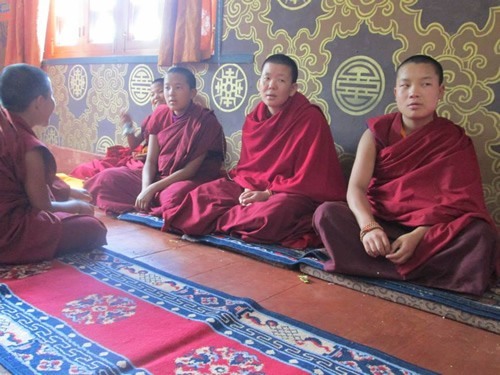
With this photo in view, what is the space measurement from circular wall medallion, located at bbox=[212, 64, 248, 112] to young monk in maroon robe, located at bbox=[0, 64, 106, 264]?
176 centimetres

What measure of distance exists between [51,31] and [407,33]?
4.56m

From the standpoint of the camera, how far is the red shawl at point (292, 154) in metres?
2.85

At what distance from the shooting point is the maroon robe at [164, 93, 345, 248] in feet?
9.02

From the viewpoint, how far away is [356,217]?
233 centimetres

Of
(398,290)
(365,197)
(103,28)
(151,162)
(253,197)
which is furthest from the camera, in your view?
(103,28)

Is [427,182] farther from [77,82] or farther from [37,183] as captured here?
[77,82]

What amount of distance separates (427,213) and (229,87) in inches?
85.4

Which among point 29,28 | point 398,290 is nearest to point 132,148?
→ point 29,28

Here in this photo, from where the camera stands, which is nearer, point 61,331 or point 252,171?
point 61,331

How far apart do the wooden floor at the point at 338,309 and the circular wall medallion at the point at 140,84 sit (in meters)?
2.15

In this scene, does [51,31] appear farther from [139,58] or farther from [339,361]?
[339,361]

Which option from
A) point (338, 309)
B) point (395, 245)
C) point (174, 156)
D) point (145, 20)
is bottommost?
point (338, 309)

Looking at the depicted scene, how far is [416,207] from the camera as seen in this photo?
229 cm

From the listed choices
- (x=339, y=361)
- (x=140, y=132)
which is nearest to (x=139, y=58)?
(x=140, y=132)
